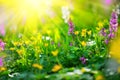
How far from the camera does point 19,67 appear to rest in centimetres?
470

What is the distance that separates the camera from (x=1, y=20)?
816 centimetres

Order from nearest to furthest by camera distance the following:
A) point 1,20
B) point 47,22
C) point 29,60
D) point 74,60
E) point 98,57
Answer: point 98,57
point 74,60
point 29,60
point 47,22
point 1,20

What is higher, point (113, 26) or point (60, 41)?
point (60, 41)

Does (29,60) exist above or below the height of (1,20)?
below

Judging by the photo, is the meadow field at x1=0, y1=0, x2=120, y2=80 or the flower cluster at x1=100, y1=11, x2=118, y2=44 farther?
the flower cluster at x1=100, y1=11, x2=118, y2=44

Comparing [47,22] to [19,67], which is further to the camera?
[47,22]

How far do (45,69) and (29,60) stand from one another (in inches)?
25.8

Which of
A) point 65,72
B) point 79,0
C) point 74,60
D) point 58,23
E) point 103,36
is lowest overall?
point 65,72

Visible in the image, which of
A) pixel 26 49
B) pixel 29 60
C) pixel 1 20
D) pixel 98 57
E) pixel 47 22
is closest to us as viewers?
pixel 98 57

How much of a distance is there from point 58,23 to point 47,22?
52 centimetres

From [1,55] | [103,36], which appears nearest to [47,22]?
[1,55]

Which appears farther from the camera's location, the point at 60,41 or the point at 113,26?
the point at 60,41

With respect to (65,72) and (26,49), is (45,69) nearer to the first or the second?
(65,72)

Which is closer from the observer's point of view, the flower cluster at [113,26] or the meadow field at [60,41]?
the meadow field at [60,41]
